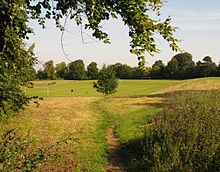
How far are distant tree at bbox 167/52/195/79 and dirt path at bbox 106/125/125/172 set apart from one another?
4608 inches

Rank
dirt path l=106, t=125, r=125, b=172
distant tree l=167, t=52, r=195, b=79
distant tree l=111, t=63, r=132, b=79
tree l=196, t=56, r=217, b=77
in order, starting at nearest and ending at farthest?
dirt path l=106, t=125, r=125, b=172 → tree l=196, t=56, r=217, b=77 → distant tree l=167, t=52, r=195, b=79 → distant tree l=111, t=63, r=132, b=79

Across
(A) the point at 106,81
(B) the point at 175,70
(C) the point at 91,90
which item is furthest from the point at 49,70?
(B) the point at 175,70

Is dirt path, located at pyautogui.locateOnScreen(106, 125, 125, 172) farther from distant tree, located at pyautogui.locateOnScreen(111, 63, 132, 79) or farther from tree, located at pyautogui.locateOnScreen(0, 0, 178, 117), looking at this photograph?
distant tree, located at pyautogui.locateOnScreen(111, 63, 132, 79)

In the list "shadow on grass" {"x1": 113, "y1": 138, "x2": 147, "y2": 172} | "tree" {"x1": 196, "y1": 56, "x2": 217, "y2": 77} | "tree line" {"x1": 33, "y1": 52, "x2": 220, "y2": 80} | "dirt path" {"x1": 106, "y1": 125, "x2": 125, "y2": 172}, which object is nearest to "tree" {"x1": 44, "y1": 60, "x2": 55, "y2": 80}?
"shadow on grass" {"x1": 113, "y1": 138, "x2": 147, "y2": 172}

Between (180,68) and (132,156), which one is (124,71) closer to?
(180,68)

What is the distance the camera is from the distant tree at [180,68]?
5276 inches

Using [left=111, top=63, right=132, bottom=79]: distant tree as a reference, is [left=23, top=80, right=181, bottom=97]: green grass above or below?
below

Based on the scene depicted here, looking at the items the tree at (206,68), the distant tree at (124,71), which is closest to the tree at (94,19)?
the tree at (206,68)

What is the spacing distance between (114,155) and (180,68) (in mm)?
128460

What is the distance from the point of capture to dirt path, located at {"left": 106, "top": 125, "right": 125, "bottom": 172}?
12672mm

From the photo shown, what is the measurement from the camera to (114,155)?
1457 cm

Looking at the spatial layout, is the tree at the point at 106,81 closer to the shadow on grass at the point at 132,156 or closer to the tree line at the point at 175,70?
the shadow on grass at the point at 132,156

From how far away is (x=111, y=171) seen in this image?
12.4m

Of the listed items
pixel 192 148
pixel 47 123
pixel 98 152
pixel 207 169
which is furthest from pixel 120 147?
pixel 47 123
